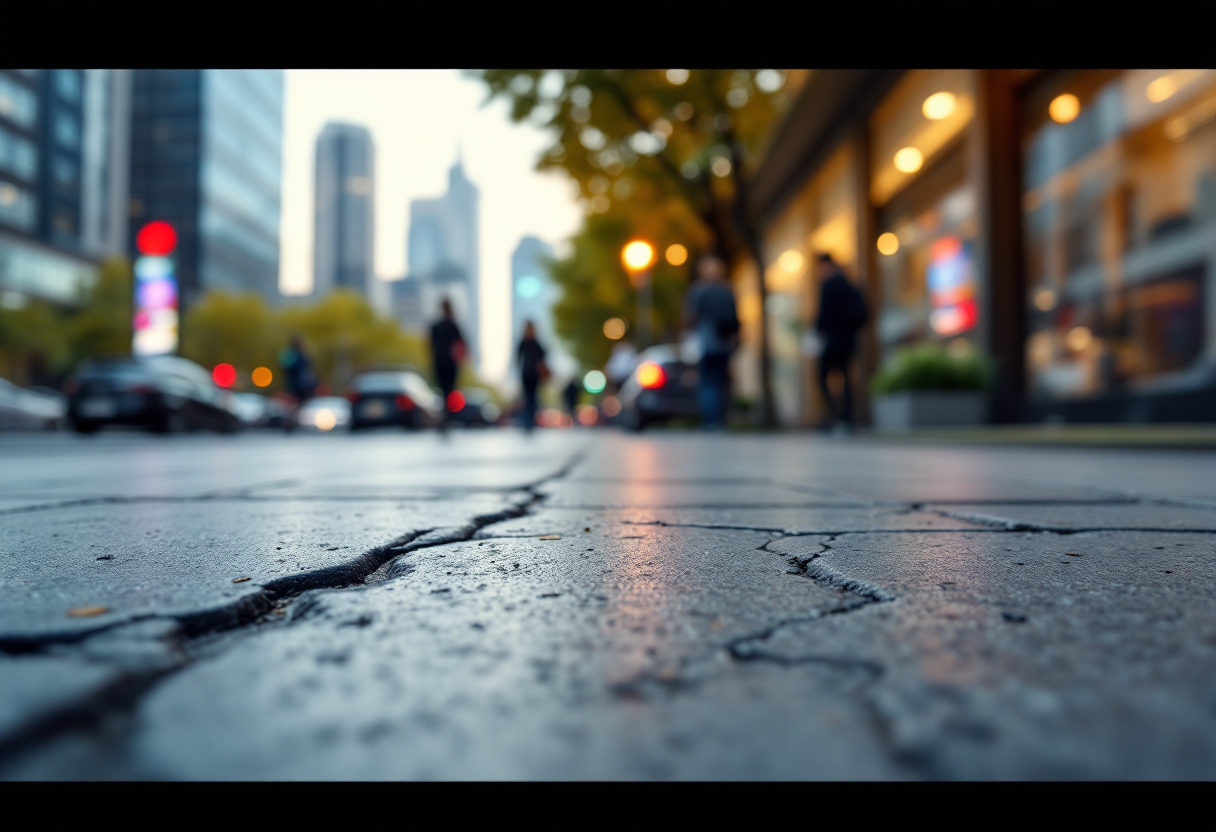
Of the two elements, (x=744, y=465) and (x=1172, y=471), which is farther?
(x=744, y=465)

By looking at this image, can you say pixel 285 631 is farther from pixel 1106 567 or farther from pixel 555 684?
pixel 1106 567

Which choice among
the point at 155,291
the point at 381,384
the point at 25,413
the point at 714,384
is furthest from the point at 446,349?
the point at 155,291

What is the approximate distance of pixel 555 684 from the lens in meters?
0.69

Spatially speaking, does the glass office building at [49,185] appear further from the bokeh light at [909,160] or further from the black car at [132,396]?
the bokeh light at [909,160]

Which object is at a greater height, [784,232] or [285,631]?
[784,232]

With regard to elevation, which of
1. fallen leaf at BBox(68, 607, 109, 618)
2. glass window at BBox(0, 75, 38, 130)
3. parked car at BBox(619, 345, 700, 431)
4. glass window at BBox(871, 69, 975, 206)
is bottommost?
fallen leaf at BBox(68, 607, 109, 618)

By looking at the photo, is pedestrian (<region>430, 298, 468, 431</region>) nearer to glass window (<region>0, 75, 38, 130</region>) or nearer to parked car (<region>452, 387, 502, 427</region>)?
parked car (<region>452, 387, 502, 427</region>)

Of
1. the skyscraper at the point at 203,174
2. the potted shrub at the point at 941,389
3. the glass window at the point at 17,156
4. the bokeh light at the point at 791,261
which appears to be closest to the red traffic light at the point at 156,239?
the bokeh light at the point at 791,261

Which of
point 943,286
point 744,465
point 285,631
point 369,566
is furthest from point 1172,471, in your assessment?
point 943,286

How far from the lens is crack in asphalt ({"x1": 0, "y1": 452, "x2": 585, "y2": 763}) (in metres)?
0.60

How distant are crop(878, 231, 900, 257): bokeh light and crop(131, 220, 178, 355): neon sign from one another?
47.3 feet

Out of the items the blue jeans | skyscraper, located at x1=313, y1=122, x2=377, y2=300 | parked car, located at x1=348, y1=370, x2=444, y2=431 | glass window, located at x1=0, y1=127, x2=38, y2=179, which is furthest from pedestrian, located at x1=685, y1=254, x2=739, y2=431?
skyscraper, located at x1=313, y1=122, x2=377, y2=300

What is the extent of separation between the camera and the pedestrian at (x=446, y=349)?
11594 millimetres
